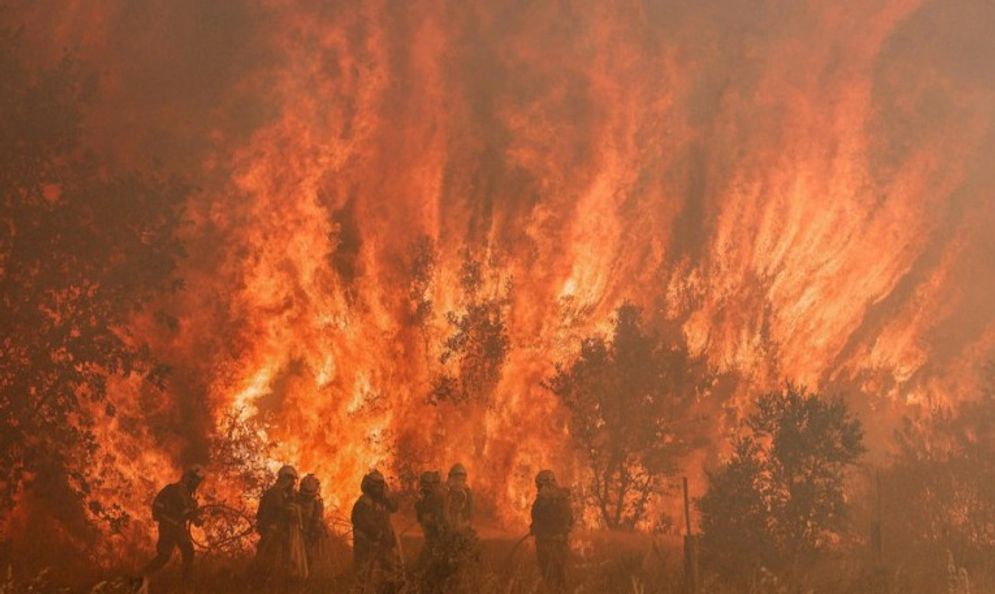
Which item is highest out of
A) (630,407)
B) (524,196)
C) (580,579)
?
(524,196)

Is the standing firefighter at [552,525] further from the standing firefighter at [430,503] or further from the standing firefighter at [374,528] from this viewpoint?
the standing firefighter at [374,528]

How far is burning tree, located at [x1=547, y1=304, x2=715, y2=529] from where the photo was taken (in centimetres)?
2753

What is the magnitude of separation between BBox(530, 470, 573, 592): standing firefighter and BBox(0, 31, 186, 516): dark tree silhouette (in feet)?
37.3

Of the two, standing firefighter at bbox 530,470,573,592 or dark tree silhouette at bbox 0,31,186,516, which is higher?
dark tree silhouette at bbox 0,31,186,516

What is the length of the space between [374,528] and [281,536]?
2.01 meters

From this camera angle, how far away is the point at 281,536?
1346 cm

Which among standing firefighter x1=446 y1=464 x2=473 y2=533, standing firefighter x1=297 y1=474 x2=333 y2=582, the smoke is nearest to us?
standing firefighter x1=297 y1=474 x2=333 y2=582

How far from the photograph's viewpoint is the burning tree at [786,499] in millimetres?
17484

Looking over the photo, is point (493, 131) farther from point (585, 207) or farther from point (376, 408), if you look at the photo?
point (376, 408)

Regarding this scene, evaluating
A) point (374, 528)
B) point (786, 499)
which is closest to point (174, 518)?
point (374, 528)

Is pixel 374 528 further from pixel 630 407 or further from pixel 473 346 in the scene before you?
pixel 473 346

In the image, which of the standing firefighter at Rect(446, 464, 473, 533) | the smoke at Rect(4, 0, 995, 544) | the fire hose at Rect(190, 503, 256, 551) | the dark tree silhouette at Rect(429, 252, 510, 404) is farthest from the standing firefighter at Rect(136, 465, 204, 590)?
the dark tree silhouette at Rect(429, 252, 510, 404)

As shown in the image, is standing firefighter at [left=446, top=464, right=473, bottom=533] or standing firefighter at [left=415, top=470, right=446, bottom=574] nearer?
standing firefighter at [left=415, top=470, right=446, bottom=574]

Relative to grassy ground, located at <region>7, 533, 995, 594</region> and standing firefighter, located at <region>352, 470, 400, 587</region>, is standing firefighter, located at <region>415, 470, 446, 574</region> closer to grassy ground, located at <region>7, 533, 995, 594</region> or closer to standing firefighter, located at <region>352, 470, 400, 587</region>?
standing firefighter, located at <region>352, 470, 400, 587</region>
